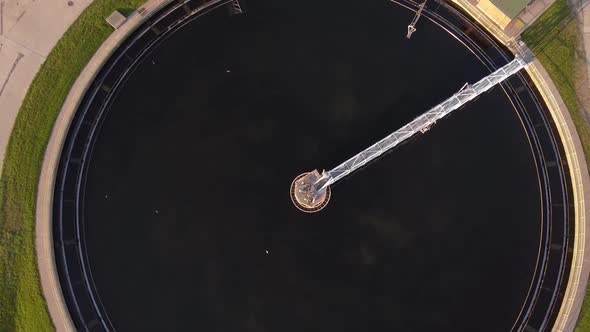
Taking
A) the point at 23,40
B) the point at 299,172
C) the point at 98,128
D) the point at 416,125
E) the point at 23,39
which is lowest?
the point at 299,172

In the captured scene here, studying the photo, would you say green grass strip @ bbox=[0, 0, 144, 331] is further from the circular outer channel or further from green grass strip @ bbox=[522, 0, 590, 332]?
green grass strip @ bbox=[522, 0, 590, 332]

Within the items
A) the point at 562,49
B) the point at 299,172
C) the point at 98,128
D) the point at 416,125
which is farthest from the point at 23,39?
the point at 562,49

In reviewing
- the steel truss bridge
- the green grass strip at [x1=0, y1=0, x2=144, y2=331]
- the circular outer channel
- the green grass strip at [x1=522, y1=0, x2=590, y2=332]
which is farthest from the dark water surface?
the green grass strip at [x1=522, y1=0, x2=590, y2=332]

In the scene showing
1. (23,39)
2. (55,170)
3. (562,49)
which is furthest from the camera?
(562,49)

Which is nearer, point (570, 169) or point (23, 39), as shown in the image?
point (23, 39)

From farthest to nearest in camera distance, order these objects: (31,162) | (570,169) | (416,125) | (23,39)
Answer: (570,169), (23,39), (31,162), (416,125)

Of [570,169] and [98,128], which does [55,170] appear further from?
[570,169]

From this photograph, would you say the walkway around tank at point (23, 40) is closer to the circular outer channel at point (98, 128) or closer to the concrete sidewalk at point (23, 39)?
the concrete sidewalk at point (23, 39)
